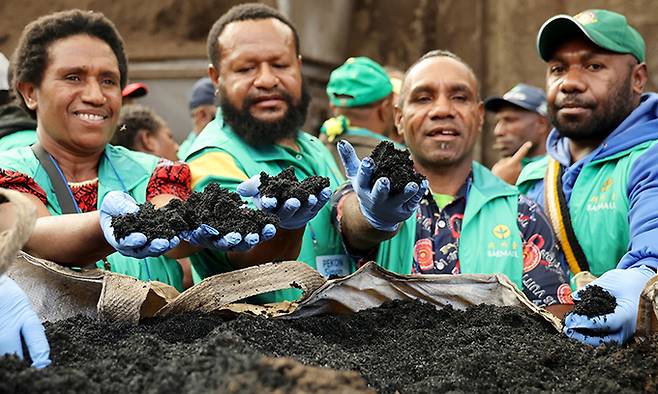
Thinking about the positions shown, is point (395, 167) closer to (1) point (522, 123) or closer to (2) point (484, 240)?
(2) point (484, 240)

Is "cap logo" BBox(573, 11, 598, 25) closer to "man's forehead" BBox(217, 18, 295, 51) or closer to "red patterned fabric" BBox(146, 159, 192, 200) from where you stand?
"man's forehead" BBox(217, 18, 295, 51)

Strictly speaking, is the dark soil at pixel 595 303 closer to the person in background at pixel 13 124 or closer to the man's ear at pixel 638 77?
the man's ear at pixel 638 77

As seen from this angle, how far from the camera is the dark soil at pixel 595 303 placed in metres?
2.25

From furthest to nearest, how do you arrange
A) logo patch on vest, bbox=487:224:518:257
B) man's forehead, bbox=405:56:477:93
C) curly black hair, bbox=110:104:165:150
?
curly black hair, bbox=110:104:165:150 < man's forehead, bbox=405:56:477:93 < logo patch on vest, bbox=487:224:518:257

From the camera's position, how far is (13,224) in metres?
A: 1.77

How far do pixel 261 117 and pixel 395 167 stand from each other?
902 millimetres

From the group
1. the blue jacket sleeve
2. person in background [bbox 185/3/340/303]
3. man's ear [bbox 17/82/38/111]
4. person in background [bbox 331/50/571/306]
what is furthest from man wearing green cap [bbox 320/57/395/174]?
man's ear [bbox 17/82/38/111]

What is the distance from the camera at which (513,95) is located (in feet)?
17.5

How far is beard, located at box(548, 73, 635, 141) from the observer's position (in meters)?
3.35

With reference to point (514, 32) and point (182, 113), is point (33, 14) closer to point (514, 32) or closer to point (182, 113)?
point (182, 113)

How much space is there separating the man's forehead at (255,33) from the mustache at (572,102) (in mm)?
1046

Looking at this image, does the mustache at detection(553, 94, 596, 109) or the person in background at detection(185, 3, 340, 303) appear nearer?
the person in background at detection(185, 3, 340, 303)

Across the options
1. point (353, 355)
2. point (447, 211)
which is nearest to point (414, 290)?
point (353, 355)

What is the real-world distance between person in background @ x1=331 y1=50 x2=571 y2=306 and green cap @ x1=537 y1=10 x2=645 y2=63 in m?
0.34
